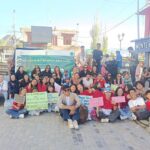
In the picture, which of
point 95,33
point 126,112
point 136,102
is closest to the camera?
point 136,102

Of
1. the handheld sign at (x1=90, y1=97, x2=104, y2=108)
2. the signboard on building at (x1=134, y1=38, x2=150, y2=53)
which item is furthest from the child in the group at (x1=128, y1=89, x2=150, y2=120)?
the signboard on building at (x1=134, y1=38, x2=150, y2=53)

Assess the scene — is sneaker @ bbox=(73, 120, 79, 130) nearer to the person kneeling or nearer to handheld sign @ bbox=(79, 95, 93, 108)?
the person kneeling

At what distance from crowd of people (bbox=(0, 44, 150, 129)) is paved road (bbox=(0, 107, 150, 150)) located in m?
0.37

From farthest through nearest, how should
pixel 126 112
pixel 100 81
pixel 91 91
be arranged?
1. pixel 100 81
2. pixel 91 91
3. pixel 126 112

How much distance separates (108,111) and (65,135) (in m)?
2.32

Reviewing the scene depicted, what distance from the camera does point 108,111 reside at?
1002 cm

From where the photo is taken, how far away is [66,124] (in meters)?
9.41

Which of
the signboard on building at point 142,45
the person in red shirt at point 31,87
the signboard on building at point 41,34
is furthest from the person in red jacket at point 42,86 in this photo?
the signboard on building at point 41,34

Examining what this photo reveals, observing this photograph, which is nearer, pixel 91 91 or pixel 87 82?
pixel 91 91

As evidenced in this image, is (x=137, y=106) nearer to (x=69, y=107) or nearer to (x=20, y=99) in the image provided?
(x=69, y=107)

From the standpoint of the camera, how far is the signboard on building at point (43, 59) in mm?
15672

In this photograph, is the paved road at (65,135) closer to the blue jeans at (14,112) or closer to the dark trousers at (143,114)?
the blue jeans at (14,112)

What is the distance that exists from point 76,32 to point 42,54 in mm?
41087

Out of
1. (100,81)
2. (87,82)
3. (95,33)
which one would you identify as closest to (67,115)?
(87,82)
